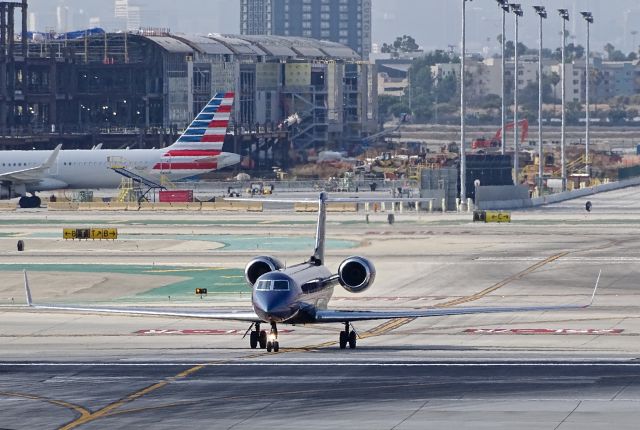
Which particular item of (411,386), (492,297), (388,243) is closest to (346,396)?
(411,386)

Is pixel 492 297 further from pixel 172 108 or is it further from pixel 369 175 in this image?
pixel 172 108

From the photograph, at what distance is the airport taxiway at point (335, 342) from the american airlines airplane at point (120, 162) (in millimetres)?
33851

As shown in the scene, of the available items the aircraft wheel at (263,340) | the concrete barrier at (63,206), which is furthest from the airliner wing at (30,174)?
the aircraft wheel at (263,340)

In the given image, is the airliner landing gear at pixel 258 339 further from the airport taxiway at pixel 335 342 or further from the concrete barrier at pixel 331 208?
the concrete barrier at pixel 331 208

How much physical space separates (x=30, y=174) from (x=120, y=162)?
8551mm

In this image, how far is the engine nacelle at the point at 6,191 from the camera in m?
135

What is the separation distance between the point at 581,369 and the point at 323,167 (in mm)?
153573

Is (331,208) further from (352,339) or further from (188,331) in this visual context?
(352,339)

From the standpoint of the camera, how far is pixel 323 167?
7830 inches

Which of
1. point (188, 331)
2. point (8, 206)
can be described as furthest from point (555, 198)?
point (188, 331)

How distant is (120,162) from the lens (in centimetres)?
13875

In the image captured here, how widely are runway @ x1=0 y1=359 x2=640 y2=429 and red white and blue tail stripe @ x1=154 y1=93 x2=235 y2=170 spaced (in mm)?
91589

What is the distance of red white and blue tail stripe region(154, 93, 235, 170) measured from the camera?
140 m

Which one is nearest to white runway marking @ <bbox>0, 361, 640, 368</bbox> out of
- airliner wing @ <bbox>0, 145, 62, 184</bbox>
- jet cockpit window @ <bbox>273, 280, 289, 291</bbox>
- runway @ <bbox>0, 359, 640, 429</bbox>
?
runway @ <bbox>0, 359, 640, 429</bbox>
